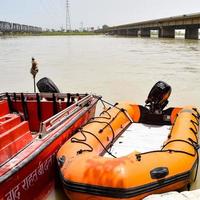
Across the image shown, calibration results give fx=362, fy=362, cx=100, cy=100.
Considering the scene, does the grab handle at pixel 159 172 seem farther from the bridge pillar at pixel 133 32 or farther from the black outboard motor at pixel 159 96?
the bridge pillar at pixel 133 32

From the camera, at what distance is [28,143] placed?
14.3ft

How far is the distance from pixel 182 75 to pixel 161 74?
3.13 feet

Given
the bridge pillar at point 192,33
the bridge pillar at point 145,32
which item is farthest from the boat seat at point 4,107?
the bridge pillar at point 145,32

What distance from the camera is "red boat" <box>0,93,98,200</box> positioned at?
12.3 ft

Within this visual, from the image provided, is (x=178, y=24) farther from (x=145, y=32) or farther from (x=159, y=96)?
(x=159, y=96)

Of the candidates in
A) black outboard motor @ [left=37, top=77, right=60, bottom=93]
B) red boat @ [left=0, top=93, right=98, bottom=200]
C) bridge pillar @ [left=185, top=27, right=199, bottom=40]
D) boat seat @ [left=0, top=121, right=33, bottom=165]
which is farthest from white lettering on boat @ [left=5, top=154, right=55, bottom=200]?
bridge pillar @ [left=185, top=27, right=199, bottom=40]

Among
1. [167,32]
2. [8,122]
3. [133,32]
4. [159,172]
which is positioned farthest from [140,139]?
[133,32]

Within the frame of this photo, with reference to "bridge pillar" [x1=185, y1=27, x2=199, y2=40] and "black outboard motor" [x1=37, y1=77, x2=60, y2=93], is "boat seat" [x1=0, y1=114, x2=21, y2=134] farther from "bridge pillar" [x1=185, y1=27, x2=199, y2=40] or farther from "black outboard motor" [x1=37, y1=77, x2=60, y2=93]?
"bridge pillar" [x1=185, y1=27, x2=199, y2=40]

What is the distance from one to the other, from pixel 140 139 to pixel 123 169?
2.48 meters

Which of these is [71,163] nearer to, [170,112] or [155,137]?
[155,137]

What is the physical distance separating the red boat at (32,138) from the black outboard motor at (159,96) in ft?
3.96

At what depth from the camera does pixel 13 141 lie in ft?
14.1

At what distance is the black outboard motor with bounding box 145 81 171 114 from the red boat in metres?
1.21

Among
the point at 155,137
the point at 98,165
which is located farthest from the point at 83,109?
the point at 98,165
